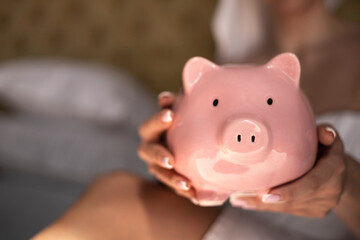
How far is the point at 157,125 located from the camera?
65 centimetres

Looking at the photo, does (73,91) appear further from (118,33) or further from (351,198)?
(351,198)

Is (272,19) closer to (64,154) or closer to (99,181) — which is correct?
(99,181)

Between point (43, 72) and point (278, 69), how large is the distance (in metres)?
1.47

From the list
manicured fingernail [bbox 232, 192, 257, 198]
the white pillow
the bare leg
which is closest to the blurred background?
the white pillow

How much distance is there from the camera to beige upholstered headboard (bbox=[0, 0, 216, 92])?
6.31 feet

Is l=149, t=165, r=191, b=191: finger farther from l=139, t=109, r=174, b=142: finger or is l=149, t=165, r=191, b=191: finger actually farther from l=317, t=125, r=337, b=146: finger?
l=317, t=125, r=337, b=146: finger

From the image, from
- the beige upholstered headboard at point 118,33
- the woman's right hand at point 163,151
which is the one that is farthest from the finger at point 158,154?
the beige upholstered headboard at point 118,33

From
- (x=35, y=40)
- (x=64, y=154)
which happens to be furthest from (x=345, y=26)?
(x=35, y=40)

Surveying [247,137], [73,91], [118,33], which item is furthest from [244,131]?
[118,33]

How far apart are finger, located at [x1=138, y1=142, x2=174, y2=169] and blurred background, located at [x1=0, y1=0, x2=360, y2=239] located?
27.7 inches

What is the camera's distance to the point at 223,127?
1.69ft

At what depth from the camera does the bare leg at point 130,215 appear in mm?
686

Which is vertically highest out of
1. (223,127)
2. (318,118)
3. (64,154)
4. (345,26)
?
(223,127)

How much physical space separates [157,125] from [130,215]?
21 cm
